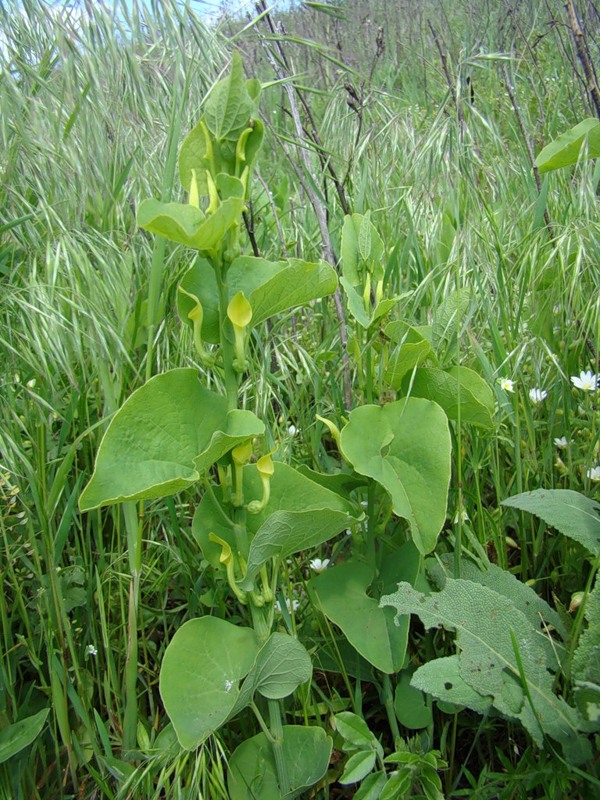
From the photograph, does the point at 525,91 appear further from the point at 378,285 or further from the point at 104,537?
the point at 104,537

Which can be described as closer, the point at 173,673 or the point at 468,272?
the point at 173,673

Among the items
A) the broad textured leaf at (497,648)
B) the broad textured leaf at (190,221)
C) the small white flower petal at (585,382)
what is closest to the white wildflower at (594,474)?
the small white flower petal at (585,382)

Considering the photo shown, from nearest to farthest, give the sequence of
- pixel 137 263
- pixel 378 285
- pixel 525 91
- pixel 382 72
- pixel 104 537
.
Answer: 1. pixel 378 285
2. pixel 137 263
3. pixel 104 537
4. pixel 525 91
5. pixel 382 72

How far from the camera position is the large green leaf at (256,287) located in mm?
800

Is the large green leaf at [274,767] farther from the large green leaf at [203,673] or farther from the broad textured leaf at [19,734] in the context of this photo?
the broad textured leaf at [19,734]

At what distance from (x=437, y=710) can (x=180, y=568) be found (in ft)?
1.52

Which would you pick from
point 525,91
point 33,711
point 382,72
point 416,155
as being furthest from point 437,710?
point 382,72

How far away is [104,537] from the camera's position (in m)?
1.25

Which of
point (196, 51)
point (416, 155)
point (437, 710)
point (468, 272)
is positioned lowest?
point (437, 710)

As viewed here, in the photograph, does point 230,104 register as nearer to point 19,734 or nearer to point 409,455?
point 409,455

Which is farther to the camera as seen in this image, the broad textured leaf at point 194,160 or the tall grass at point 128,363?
the tall grass at point 128,363

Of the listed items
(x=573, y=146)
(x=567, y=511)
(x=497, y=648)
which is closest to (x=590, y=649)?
(x=497, y=648)

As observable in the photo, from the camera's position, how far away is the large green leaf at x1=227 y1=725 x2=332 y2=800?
0.85 meters

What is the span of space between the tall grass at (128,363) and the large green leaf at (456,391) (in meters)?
0.06
